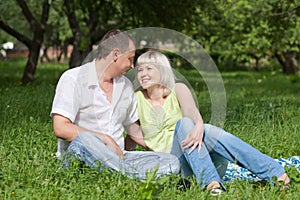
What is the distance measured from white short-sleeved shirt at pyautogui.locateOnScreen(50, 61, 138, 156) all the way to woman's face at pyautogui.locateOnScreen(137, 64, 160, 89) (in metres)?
0.13

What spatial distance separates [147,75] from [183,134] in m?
0.51

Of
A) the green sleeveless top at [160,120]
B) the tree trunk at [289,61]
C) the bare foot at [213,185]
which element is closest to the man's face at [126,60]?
the green sleeveless top at [160,120]

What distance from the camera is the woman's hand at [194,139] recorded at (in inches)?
175

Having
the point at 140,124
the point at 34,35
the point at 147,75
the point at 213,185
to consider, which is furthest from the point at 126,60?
the point at 34,35

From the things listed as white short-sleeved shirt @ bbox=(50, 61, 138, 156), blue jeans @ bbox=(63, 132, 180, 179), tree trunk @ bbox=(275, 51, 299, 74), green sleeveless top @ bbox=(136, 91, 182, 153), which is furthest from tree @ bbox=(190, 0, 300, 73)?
blue jeans @ bbox=(63, 132, 180, 179)

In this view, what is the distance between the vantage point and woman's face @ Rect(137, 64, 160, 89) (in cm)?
466

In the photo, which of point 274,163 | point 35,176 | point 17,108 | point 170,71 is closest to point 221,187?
point 274,163

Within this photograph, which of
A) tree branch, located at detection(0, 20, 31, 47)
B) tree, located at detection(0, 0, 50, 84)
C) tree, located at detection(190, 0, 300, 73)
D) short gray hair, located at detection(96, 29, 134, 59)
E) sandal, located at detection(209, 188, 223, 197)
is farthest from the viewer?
tree, located at detection(190, 0, 300, 73)

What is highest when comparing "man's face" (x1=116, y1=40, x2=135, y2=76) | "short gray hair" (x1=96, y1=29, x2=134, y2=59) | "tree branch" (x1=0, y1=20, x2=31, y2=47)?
"short gray hair" (x1=96, y1=29, x2=134, y2=59)

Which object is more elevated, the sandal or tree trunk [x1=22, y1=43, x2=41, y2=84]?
the sandal

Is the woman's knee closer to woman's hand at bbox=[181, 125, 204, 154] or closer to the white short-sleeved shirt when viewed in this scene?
woman's hand at bbox=[181, 125, 204, 154]

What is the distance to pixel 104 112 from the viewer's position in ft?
15.4

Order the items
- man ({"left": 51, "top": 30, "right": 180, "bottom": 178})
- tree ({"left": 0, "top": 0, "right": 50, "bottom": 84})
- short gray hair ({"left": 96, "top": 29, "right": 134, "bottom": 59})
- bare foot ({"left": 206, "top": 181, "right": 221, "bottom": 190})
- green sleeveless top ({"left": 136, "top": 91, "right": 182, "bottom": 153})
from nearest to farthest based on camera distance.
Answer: bare foot ({"left": 206, "top": 181, "right": 221, "bottom": 190}) → man ({"left": 51, "top": 30, "right": 180, "bottom": 178}) → short gray hair ({"left": 96, "top": 29, "right": 134, "bottom": 59}) → green sleeveless top ({"left": 136, "top": 91, "right": 182, "bottom": 153}) → tree ({"left": 0, "top": 0, "right": 50, "bottom": 84})

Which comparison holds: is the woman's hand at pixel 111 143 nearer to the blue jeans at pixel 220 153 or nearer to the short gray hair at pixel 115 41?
the blue jeans at pixel 220 153
